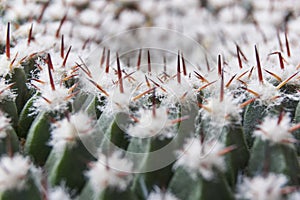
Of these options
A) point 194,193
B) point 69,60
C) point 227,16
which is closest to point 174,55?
point 227,16

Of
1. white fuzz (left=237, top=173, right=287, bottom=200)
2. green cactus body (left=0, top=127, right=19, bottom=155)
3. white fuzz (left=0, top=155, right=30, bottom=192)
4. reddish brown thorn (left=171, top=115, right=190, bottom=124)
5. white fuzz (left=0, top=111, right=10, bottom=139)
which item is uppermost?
white fuzz (left=0, top=111, right=10, bottom=139)

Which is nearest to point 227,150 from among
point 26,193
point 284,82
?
point 284,82

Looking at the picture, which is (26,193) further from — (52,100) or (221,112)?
(221,112)

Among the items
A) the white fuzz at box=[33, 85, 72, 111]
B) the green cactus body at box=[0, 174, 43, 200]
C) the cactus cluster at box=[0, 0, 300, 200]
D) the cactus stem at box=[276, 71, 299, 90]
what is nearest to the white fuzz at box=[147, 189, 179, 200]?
the cactus cluster at box=[0, 0, 300, 200]

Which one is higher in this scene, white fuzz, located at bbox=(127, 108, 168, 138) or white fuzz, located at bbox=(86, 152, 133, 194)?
white fuzz, located at bbox=(127, 108, 168, 138)

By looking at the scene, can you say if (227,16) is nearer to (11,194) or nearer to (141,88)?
(141,88)

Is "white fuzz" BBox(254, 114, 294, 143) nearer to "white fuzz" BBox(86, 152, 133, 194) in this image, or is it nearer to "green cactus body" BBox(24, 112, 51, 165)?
"white fuzz" BBox(86, 152, 133, 194)

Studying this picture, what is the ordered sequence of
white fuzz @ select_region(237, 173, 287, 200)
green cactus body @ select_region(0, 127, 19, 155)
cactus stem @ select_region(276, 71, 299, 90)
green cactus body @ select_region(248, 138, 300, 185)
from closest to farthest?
white fuzz @ select_region(237, 173, 287, 200)
green cactus body @ select_region(248, 138, 300, 185)
green cactus body @ select_region(0, 127, 19, 155)
cactus stem @ select_region(276, 71, 299, 90)
